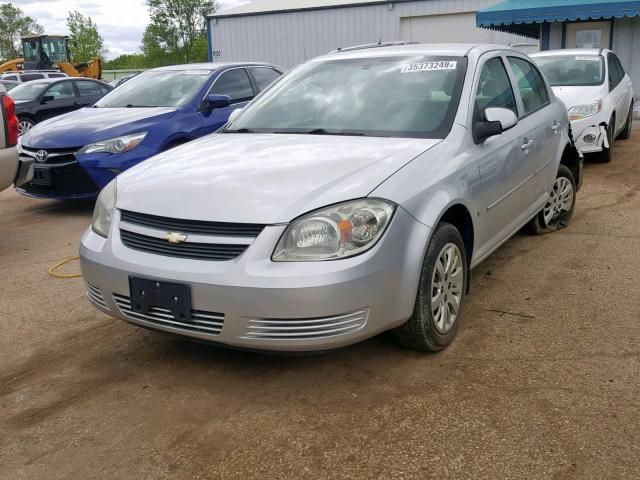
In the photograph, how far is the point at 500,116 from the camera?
374cm

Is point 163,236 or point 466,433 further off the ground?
point 163,236

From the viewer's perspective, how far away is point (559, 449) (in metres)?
2.54

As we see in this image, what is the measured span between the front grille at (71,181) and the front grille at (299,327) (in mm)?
4529

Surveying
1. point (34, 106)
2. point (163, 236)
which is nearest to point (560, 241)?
point (163, 236)

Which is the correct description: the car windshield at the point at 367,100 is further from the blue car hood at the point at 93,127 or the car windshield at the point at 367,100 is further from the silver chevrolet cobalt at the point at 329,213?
the blue car hood at the point at 93,127

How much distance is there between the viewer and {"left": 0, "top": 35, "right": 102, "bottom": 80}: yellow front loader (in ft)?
101

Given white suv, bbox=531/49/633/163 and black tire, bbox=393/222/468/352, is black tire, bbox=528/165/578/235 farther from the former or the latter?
white suv, bbox=531/49/633/163

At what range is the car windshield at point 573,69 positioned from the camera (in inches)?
365

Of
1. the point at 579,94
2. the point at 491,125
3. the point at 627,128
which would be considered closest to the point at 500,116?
the point at 491,125

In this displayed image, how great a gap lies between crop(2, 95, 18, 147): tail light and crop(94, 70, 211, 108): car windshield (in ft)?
6.54

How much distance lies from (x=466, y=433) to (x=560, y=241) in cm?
324

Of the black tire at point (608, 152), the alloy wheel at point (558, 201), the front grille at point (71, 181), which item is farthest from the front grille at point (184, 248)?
the black tire at point (608, 152)

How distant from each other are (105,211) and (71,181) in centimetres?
376

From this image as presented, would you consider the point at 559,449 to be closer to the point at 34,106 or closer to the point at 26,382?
the point at 26,382
